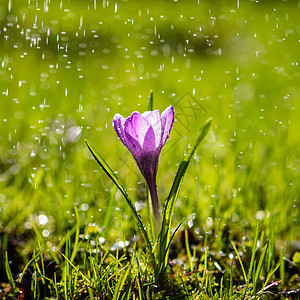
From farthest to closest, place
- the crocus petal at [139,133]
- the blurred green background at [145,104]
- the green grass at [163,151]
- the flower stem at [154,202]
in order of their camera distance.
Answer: the blurred green background at [145,104], the green grass at [163,151], the flower stem at [154,202], the crocus petal at [139,133]

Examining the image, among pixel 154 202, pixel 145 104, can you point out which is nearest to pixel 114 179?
pixel 154 202

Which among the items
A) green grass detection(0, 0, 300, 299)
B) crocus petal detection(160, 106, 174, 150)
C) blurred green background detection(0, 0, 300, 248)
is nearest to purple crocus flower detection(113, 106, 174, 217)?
crocus petal detection(160, 106, 174, 150)

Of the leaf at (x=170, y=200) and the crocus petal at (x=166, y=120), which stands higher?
the crocus petal at (x=166, y=120)

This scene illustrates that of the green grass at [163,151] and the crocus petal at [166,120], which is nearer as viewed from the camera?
the crocus petal at [166,120]

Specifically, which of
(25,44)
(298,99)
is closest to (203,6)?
(25,44)

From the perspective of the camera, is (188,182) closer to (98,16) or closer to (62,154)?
(62,154)

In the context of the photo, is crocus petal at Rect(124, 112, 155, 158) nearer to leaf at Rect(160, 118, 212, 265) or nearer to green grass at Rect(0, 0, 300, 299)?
leaf at Rect(160, 118, 212, 265)

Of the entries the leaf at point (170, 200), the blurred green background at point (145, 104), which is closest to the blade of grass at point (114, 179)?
the leaf at point (170, 200)

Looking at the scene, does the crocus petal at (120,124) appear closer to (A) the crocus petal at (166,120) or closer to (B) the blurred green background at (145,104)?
(A) the crocus petal at (166,120)
